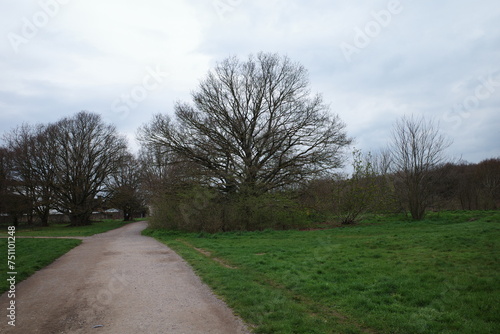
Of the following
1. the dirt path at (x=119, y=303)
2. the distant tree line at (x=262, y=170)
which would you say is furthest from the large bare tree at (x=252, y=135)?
the dirt path at (x=119, y=303)

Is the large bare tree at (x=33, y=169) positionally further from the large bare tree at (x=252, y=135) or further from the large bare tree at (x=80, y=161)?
the large bare tree at (x=252, y=135)

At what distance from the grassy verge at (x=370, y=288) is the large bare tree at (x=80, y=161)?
36.6 metres

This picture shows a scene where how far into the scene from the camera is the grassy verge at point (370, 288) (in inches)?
185

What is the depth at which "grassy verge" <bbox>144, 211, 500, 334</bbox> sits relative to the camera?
15.4ft

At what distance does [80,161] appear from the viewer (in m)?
41.2

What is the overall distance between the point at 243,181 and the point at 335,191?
699cm

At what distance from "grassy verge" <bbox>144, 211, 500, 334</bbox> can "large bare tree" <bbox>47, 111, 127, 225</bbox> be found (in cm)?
3664

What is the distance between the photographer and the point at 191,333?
4.58 metres

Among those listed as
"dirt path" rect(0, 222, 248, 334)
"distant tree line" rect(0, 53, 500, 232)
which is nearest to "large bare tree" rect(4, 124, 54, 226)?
"distant tree line" rect(0, 53, 500, 232)

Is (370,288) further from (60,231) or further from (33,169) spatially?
(33,169)

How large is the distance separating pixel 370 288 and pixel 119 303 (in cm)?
491

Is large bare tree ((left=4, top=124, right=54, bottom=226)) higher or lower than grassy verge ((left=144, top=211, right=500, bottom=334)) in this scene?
higher

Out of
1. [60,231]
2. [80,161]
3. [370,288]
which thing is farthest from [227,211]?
[80,161]

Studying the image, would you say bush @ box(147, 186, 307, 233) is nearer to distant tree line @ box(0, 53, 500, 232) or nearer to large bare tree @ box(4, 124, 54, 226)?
distant tree line @ box(0, 53, 500, 232)
